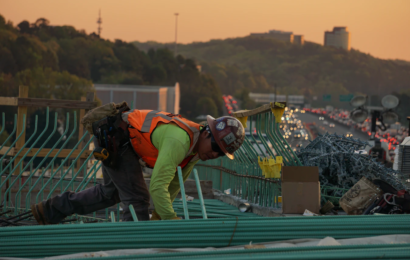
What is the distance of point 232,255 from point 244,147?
552cm

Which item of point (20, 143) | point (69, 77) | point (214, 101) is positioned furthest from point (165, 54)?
point (20, 143)

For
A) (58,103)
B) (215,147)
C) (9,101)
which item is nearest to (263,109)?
(215,147)

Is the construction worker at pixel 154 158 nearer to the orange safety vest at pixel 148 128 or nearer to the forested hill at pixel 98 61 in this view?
the orange safety vest at pixel 148 128

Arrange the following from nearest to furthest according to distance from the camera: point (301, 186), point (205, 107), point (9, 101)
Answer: point (301, 186) → point (9, 101) → point (205, 107)

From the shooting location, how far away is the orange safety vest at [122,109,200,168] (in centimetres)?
502

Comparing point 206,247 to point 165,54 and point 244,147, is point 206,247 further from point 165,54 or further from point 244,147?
point 165,54

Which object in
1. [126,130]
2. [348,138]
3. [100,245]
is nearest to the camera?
[100,245]

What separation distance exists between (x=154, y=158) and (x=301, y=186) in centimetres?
224

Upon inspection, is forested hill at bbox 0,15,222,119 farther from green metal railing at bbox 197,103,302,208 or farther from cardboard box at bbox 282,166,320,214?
cardboard box at bbox 282,166,320,214

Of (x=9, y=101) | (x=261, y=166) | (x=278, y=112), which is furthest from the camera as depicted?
(x=9, y=101)

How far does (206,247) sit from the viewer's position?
13.8 ft

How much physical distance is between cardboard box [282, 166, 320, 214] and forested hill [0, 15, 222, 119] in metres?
86.2

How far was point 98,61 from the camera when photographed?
420 feet

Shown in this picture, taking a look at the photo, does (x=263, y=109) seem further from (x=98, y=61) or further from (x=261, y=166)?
(x=98, y=61)
